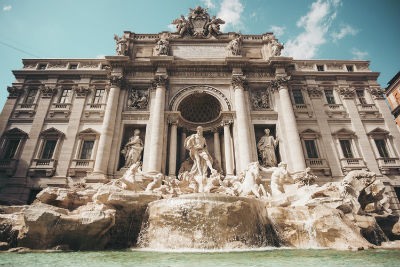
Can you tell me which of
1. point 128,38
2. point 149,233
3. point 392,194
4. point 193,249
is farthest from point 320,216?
point 128,38

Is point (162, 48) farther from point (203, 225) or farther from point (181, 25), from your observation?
point (203, 225)

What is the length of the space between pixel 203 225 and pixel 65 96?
59.4ft

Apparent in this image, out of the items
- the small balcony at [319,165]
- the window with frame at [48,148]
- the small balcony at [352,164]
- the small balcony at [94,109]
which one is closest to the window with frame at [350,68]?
the small balcony at [352,164]

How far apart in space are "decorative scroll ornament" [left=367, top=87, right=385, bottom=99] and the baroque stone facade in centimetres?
13

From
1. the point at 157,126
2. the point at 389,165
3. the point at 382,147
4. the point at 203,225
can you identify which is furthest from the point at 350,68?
the point at 203,225

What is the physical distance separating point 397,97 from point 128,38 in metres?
31.7

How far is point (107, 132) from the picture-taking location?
16156mm

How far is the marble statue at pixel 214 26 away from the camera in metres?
21.3

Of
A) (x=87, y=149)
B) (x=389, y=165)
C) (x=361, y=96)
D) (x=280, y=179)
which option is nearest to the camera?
(x=280, y=179)

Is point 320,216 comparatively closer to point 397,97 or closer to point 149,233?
point 149,233

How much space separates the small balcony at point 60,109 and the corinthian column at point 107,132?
3594mm

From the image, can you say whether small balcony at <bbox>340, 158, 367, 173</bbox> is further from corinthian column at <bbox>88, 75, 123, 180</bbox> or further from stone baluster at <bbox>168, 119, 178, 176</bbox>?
corinthian column at <bbox>88, 75, 123, 180</bbox>

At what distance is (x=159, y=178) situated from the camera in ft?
38.0

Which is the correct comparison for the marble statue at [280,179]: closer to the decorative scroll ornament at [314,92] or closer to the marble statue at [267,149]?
the marble statue at [267,149]
